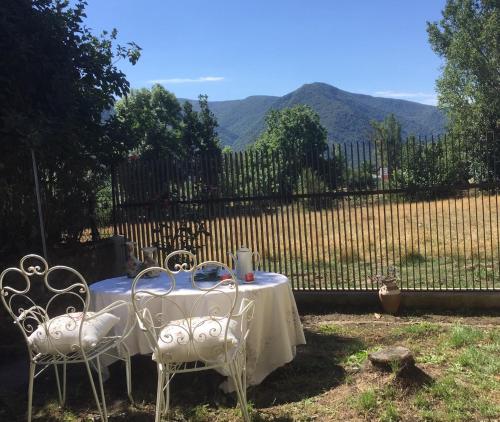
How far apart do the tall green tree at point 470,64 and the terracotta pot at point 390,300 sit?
2499 cm

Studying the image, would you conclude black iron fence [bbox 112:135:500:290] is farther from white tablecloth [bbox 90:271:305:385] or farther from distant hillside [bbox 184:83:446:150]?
distant hillside [bbox 184:83:446:150]

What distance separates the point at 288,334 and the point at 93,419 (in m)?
1.63

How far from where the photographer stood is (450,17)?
3231cm

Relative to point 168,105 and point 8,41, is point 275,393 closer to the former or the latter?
point 8,41

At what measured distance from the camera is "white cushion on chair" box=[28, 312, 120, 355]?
3.49 meters

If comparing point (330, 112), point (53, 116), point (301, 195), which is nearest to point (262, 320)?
point (301, 195)

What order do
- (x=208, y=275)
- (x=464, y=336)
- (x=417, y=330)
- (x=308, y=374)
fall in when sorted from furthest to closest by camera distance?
(x=417, y=330) → (x=464, y=336) → (x=208, y=275) → (x=308, y=374)

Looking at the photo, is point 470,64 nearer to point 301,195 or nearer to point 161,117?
point 161,117

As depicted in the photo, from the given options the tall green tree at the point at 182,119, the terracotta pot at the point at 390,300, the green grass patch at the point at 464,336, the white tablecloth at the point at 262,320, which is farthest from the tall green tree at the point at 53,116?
the tall green tree at the point at 182,119

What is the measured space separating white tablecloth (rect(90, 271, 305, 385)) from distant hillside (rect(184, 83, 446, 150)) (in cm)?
9824

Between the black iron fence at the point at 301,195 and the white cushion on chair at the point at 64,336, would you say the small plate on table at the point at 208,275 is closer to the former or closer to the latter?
the white cushion on chair at the point at 64,336

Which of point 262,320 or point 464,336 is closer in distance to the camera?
point 262,320

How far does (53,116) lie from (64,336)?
3549mm

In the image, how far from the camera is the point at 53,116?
6250mm
